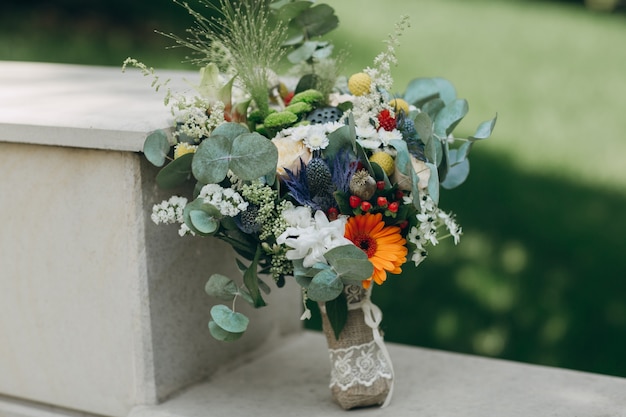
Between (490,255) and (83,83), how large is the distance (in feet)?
6.03

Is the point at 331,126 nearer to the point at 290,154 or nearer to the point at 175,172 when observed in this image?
the point at 290,154

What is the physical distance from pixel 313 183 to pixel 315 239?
5.0 inches

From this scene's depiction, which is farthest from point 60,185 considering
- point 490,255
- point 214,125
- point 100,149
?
point 490,255

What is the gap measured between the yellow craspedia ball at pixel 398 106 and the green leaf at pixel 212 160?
0.39m

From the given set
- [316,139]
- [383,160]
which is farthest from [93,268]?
[383,160]

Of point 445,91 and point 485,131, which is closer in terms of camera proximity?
point 485,131

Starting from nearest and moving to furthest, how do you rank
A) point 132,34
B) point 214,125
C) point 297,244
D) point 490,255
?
point 297,244 → point 214,125 → point 490,255 → point 132,34

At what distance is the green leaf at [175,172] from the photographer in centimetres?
185

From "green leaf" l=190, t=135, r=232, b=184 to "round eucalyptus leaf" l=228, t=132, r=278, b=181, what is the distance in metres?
0.02

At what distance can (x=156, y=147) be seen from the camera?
185 centimetres

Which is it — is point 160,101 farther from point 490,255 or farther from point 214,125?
point 490,255

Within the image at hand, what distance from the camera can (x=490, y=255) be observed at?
355 cm

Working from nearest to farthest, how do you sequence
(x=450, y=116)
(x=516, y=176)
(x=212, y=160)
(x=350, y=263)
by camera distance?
(x=350, y=263), (x=212, y=160), (x=450, y=116), (x=516, y=176)

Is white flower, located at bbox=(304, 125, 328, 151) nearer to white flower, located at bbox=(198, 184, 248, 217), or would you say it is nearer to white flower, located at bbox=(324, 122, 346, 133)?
white flower, located at bbox=(324, 122, 346, 133)
